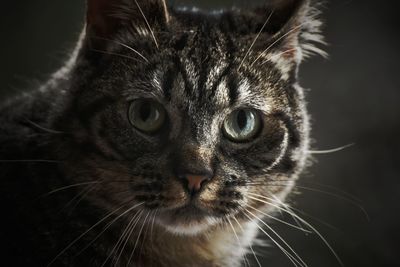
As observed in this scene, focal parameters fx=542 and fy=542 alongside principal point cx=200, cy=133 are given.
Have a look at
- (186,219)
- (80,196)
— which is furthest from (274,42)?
(80,196)

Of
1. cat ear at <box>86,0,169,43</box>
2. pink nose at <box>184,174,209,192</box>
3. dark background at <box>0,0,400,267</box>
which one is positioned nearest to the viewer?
pink nose at <box>184,174,209,192</box>

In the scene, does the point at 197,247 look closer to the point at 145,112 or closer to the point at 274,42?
the point at 145,112

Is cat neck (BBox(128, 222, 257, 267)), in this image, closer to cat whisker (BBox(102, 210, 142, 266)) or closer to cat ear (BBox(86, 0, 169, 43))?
cat whisker (BBox(102, 210, 142, 266))

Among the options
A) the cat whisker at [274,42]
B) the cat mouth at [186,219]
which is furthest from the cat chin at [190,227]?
the cat whisker at [274,42]

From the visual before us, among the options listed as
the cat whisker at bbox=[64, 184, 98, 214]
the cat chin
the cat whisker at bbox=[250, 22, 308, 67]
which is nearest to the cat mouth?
the cat chin

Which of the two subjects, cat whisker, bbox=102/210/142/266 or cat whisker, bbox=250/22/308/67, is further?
cat whisker, bbox=250/22/308/67

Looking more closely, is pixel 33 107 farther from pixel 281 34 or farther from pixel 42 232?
pixel 281 34

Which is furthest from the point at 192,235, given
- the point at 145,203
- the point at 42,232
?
the point at 42,232

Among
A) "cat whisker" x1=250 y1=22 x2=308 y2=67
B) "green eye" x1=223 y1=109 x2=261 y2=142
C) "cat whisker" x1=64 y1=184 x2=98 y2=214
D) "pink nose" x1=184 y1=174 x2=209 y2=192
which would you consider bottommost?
"cat whisker" x1=64 y1=184 x2=98 y2=214

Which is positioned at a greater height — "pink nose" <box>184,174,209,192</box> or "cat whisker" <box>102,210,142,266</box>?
"pink nose" <box>184,174,209,192</box>
